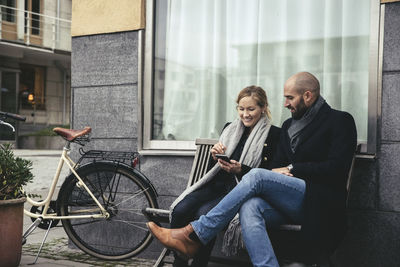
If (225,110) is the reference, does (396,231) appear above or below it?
below

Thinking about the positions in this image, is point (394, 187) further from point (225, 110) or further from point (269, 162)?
point (225, 110)

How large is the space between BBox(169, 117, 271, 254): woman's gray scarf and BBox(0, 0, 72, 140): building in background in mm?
19188

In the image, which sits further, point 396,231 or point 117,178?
point 117,178

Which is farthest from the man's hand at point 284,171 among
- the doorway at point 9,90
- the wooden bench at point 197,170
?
the doorway at point 9,90

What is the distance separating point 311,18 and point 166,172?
185cm

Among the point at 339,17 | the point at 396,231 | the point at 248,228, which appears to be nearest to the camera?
the point at 248,228

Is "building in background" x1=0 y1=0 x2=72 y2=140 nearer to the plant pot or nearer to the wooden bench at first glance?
the plant pot

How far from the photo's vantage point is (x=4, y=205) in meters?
3.79

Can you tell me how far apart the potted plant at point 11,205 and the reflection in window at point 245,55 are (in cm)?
141

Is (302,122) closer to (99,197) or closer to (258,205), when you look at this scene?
(258,205)

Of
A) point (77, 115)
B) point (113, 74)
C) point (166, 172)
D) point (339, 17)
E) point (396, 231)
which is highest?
point (339, 17)

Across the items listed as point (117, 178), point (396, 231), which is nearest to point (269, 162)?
point (396, 231)

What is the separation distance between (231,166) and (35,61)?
915 inches

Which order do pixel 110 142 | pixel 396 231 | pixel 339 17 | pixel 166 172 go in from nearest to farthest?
pixel 396 231 → pixel 339 17 → pixel 166 172 → pixel 110 142
